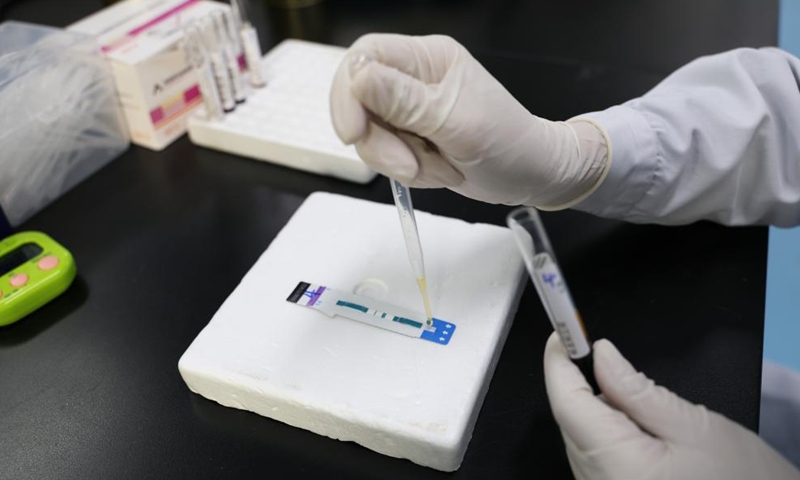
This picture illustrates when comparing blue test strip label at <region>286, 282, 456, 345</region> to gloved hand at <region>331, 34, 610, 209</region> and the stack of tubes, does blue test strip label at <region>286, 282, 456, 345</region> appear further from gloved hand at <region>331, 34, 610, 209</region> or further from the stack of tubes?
the stack of tubes

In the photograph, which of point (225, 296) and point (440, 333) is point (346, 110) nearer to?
point (440, 333)

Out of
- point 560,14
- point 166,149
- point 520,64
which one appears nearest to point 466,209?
point 520,64

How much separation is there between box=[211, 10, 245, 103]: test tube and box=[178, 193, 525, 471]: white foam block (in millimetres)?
395

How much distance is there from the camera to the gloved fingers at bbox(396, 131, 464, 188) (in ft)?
2.65

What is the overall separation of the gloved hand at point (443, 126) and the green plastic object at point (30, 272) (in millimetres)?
530

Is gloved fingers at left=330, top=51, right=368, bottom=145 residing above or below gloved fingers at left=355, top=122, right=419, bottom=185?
above

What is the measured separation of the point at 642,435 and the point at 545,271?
196mm

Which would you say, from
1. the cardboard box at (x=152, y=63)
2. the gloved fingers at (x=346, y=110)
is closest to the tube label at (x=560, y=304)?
the gloved fingers at (x=346, y=110)

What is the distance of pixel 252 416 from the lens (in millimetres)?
842

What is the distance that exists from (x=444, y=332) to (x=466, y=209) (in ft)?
1.04

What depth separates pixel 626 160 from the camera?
0.92 meters

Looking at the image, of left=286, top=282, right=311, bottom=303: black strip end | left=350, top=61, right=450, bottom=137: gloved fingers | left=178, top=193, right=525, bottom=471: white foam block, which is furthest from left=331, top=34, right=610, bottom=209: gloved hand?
left=286, top=282, right=311, bottom=303: black strip end

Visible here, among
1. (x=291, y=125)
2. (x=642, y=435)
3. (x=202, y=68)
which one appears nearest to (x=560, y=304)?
(x=642, y=435)

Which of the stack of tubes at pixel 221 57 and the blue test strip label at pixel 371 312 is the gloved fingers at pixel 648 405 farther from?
the stack of tubes at pixel 221 57
